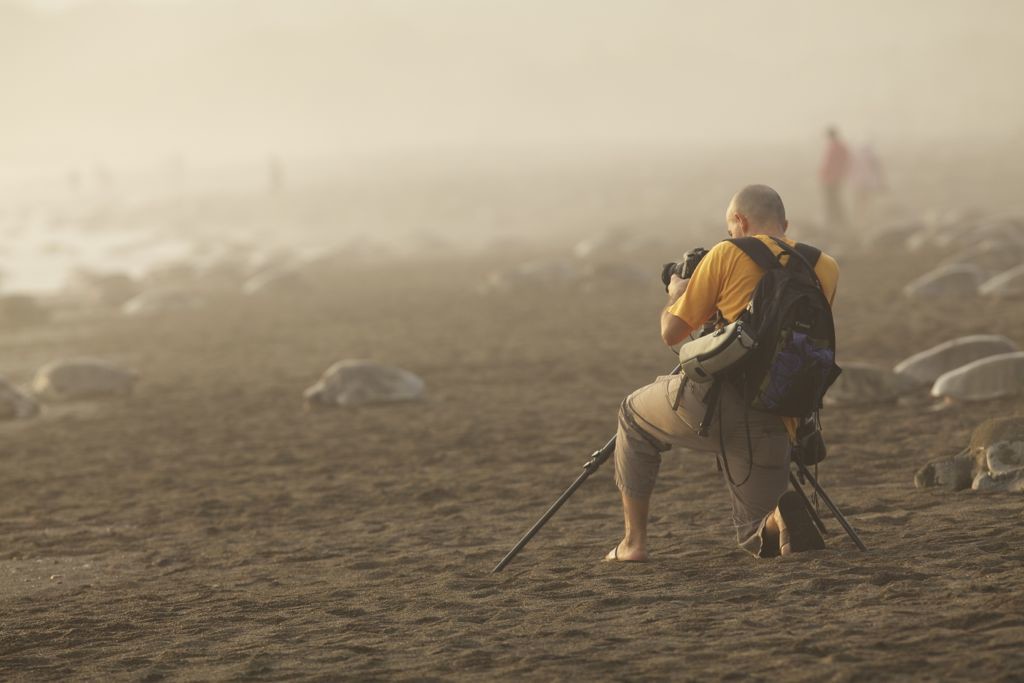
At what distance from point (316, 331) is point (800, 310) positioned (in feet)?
42.2

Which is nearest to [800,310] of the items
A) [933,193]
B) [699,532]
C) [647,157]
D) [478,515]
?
[699,532]

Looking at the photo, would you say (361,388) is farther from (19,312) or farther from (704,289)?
(19,312)

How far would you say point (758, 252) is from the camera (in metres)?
5.55

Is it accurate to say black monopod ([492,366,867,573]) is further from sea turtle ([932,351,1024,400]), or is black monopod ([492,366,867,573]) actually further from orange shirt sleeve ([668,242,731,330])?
sea turtle ([932,351,1024,400])

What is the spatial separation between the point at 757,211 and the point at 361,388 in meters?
6.72

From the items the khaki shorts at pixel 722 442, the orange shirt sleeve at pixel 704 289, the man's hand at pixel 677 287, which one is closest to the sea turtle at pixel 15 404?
the khaki shorts at pixel 722 442

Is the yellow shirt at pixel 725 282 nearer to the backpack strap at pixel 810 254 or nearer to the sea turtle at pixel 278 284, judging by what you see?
the backpack strap at pixel 810 254

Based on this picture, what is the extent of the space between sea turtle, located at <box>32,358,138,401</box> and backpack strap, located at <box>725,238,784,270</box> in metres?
9.33

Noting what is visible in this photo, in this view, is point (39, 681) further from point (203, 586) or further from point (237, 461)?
point (237, 461)

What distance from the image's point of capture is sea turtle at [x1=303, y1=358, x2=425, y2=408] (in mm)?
11922

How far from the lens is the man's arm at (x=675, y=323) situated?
568 cm

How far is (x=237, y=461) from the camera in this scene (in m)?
10.1

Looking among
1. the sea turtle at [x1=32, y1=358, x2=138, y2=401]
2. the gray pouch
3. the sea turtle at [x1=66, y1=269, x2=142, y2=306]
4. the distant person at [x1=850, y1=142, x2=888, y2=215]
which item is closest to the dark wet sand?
the sea turtle at [x1=32, y1=358, x2=138, y2=401]

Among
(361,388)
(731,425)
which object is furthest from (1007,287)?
(731,425)
